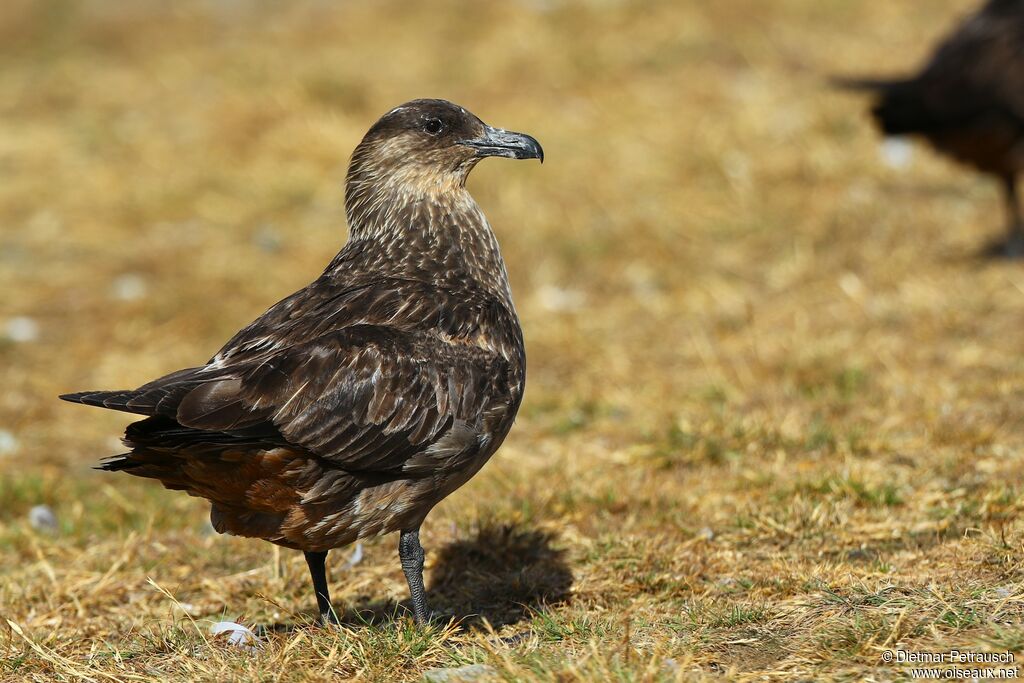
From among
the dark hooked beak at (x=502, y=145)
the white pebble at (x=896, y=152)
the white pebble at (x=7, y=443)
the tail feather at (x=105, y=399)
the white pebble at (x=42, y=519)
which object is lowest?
the white pebble at (x=42, y=519)

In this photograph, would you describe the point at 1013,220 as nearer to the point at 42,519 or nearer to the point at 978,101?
the point at 978,101

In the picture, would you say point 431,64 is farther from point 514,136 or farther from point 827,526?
point 827,526

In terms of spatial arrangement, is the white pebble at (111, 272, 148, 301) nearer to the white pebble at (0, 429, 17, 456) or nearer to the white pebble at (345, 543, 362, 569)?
the white pebble at (0, 429, 17, 456)

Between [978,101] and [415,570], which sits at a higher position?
[978,101]

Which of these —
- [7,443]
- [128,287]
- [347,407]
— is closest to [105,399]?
[347,407]

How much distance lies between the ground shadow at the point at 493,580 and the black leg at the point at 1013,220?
4709 mm

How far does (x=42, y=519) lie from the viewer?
5.42m

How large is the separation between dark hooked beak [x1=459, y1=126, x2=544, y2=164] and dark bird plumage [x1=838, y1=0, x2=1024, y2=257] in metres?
4.66

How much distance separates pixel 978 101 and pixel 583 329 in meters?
3.06

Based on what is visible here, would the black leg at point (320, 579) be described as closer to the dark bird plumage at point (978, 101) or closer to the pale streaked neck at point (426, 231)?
the pale streaked neck at point (426, 231)

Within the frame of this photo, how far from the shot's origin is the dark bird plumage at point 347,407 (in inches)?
140

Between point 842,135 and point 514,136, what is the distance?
19.7 ft

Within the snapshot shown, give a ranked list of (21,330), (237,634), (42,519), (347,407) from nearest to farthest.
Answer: (347,407) < (237,634) < (42,519) < (21,330)

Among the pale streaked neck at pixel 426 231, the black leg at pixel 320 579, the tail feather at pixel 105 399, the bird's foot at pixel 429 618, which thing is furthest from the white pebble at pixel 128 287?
the tail feather at pixel 105 399
